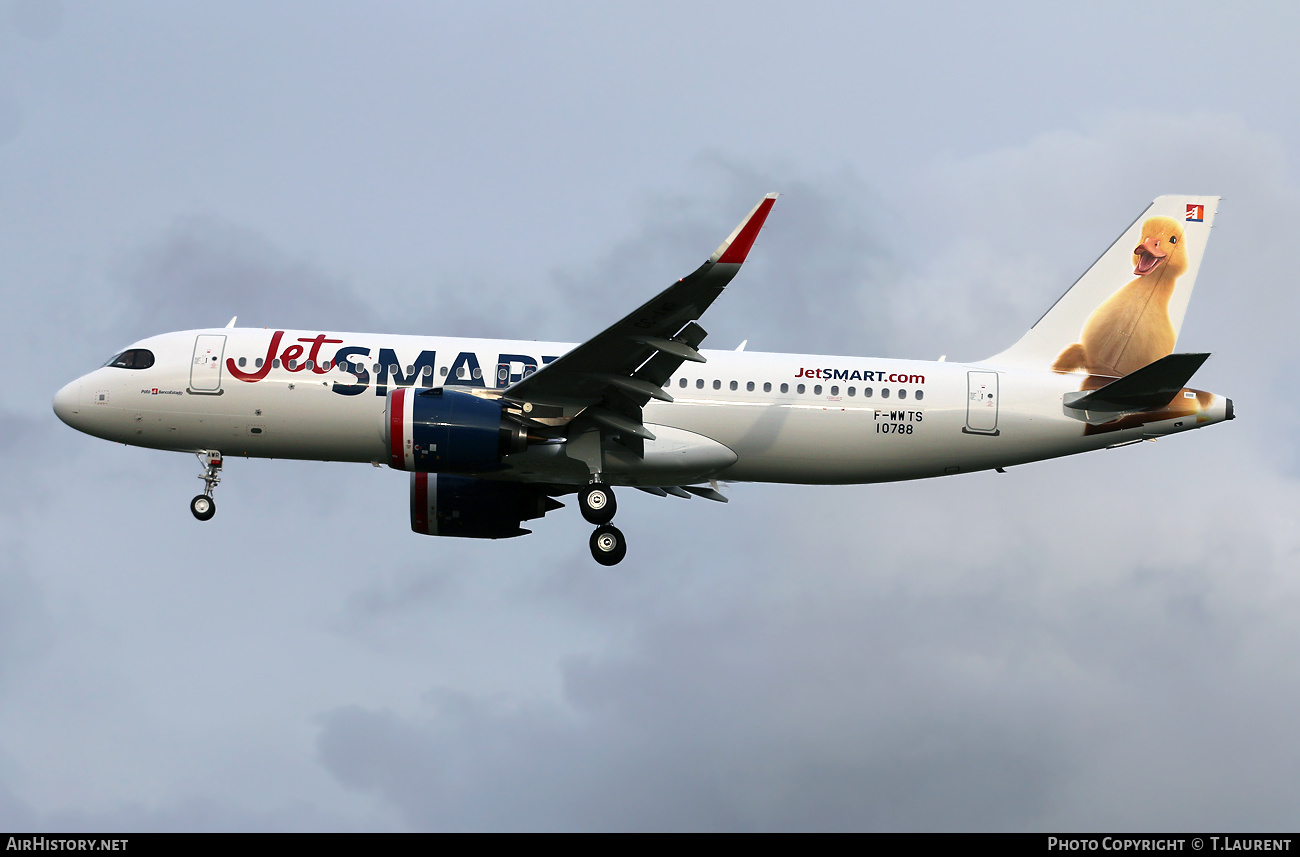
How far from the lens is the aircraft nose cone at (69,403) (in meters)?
37.8

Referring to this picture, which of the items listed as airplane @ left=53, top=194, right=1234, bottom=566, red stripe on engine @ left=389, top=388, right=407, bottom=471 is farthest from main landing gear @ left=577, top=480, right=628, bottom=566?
red stripe on engine @ left=389, top=388, right=407, bottom=471

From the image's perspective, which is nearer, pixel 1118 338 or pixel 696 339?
pixel 696 339

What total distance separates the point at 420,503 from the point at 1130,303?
1916cm

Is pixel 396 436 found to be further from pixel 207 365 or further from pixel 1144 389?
pixel 1144 389

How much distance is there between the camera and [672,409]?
120 feet

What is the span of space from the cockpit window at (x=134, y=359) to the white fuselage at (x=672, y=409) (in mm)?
157

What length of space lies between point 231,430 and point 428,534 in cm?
621

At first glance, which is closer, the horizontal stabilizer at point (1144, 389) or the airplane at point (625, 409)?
the horizontal stabilizer at point (1144, 389)

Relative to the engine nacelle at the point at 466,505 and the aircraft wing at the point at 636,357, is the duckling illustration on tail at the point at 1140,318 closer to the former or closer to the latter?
the aircraft wing at the point at 636,357

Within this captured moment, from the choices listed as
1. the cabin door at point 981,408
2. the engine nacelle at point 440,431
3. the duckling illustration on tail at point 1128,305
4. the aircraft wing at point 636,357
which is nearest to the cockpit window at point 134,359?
the engine nacelle at point 440,431

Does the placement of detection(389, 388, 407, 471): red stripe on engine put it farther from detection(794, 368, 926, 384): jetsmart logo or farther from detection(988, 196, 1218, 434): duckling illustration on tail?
detection(988, 196, 1218, 434): duckling illustration on tail

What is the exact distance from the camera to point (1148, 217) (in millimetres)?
40406
